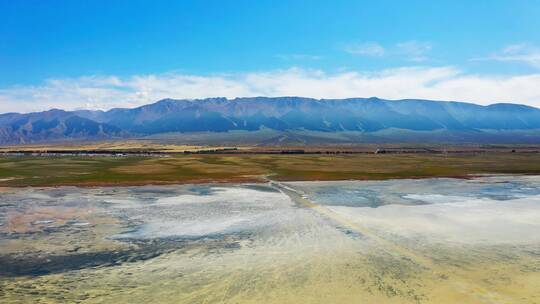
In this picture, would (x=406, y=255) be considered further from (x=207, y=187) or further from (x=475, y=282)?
(x=207, y=187)

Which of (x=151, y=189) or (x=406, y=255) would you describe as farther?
(x=151, y=189)

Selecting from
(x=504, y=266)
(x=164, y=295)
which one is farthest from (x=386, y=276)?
(x=164, y=295)

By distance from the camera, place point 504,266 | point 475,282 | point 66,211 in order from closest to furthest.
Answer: point 475,282, point 504,266, point 66,211

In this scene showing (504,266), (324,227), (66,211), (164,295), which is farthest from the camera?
(66,211)

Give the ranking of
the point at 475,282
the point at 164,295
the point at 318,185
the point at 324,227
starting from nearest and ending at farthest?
the point at 164,295
the point at 475,282
the point at 324,227
the point at 318,185

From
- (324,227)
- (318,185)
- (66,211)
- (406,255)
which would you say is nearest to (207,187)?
(318,185)

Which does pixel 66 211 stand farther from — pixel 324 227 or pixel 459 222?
pixel 459 222
